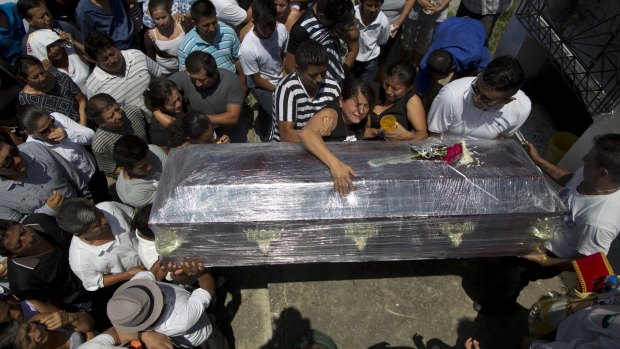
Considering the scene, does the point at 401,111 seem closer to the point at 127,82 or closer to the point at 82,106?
the point at 127,82

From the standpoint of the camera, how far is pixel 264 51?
12.0ft

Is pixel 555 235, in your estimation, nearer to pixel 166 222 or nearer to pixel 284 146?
pixel 284 146

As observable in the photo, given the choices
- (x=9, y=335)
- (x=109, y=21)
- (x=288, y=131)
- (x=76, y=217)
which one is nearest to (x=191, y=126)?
(x=288, y=131)

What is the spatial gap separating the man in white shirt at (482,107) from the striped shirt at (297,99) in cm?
88

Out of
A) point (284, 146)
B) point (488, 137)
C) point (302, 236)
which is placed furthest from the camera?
point (488, 137)

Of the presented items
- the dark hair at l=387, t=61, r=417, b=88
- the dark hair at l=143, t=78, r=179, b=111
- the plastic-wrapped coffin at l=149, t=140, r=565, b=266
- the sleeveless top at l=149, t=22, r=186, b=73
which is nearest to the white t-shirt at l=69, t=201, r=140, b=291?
the plastic-wrapped coffin at l=149, t=140, r=565, b=266

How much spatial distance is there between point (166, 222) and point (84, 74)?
252 cm

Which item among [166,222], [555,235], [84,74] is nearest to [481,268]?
[555,235]

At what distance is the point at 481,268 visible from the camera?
3.56 metres

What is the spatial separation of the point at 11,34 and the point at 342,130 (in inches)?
149

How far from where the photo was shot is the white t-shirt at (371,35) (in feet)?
13.0

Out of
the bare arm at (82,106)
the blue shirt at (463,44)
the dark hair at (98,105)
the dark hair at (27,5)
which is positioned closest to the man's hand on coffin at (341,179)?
the dark hair at (98,105)

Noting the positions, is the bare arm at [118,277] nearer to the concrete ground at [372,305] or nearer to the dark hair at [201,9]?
the concrete ground at [372,305]

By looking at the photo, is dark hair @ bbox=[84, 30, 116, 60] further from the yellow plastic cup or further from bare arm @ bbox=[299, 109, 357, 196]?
the yellow plastic cup
